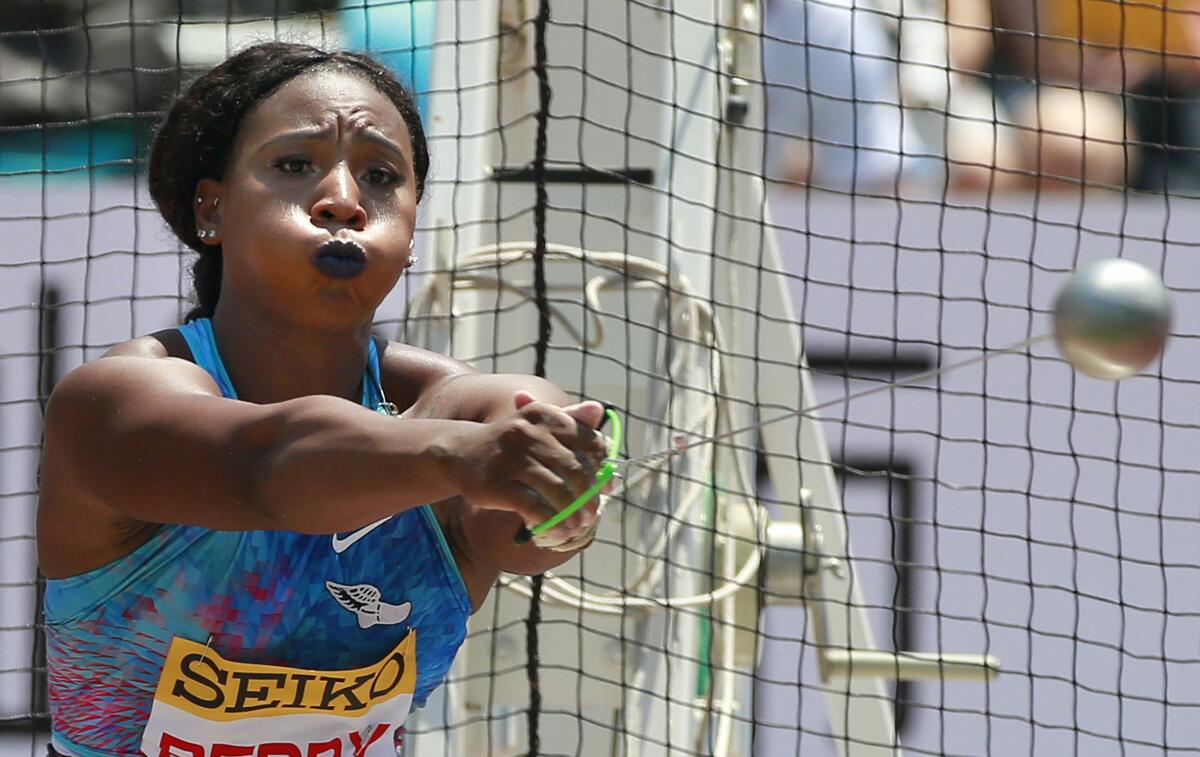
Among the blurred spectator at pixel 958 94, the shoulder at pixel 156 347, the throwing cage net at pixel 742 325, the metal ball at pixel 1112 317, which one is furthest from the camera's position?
the blurred spectator at pixel 958 94

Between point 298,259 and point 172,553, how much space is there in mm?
269

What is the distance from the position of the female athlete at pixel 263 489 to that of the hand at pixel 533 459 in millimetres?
119

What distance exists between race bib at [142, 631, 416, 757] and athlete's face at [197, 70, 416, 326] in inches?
11.8

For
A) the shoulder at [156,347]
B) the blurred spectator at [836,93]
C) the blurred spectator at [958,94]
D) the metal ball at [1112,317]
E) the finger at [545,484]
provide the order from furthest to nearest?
the blurred spectator at [958,94] < the blurred spectator at [836,93] < the shoulder at [156,347] < the metal ball at [1112,317] < the finger at [545,484]

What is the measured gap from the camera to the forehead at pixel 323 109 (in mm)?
1697

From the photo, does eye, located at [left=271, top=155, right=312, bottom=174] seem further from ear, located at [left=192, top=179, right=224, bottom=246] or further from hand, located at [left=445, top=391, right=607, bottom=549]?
hand, located at [left=445, top=391, right=607, bottom=549]

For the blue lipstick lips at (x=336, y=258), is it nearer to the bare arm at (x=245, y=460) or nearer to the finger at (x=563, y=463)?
the bare arm at (x=245, y=460)

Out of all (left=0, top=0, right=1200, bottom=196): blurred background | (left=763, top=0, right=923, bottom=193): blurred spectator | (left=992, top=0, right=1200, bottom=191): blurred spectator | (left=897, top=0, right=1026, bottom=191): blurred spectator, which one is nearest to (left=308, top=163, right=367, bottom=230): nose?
(left=0, top=0, right=1200, bottom=196): blurred background

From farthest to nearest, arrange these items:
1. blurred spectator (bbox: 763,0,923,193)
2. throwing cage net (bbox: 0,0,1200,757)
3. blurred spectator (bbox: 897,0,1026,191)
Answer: blurred spectator (bbox: 897,0,1026,191), blurred spectator (bbox: 763,0,923,193), throwing cage net (bbox: 0,0,1200,757)

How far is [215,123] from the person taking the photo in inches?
69.5

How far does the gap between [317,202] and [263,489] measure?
293mm

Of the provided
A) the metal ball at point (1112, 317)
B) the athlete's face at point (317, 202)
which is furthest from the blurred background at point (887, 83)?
the metal ball at point (1112, 317)

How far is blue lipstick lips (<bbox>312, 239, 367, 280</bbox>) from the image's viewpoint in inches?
63.7

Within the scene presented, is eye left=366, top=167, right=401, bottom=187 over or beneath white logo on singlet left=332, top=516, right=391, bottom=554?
over
